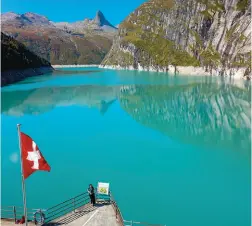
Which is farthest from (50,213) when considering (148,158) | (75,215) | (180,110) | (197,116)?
(180,110)

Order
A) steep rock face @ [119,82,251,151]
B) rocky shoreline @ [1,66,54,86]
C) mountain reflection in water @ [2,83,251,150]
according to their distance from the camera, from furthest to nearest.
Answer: rocky shoreline @ [1,66,54,86]
mountain reflection in water @ [2,83,251,150]
steep rock face @ [119,82,251,151]

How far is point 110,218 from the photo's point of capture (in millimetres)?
19250

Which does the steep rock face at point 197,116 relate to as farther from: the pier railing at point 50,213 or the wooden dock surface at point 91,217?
the wooden dock surface at point 91,217

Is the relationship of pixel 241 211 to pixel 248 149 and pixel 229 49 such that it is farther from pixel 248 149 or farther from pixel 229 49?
pixel 229 49

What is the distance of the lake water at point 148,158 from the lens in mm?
26781

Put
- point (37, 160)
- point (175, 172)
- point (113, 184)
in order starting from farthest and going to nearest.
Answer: point (175, 172)
point (113, 184)
point (37, 160)

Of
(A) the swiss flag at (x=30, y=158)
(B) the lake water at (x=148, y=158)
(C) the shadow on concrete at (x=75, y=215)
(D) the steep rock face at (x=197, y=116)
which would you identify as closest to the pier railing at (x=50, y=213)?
(C) the shadow on concrete at (x=75, y=215)

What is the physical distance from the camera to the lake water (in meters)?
26.8

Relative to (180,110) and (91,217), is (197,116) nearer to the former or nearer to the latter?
(180,110)

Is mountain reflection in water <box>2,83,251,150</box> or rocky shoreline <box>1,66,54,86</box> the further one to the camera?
rocky shoreline <box>1,66,54,86</box>

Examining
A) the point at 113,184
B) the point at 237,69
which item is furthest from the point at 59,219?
the point at 237,69

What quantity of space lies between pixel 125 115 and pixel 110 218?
2010 inches

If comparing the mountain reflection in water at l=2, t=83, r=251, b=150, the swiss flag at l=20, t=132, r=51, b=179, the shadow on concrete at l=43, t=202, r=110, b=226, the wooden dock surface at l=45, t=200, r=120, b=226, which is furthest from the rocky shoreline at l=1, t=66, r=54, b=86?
the swiss flag at l=20, t=132, r=51, b=179

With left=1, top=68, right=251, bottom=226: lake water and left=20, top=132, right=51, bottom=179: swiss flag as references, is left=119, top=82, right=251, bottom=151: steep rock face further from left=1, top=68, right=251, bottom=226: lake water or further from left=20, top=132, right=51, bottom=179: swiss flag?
left=20, top=132, right=51, bottom=179: swiss flag
